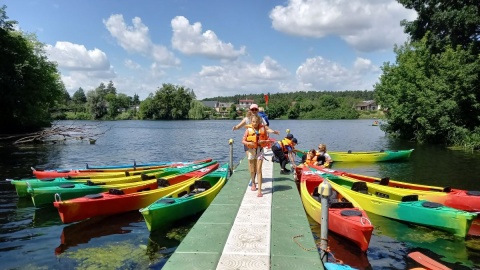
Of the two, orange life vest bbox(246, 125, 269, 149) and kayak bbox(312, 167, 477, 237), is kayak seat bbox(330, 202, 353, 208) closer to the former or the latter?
kayak bbox(312, 167, 477, 237)

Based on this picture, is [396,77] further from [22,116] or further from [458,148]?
[22,116]

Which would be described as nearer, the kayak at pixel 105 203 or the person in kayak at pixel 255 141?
the person in kayak at pixel 255 141

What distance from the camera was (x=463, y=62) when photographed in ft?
88.1

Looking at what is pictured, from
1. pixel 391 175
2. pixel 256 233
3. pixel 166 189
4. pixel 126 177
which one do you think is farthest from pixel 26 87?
pixel 256 233

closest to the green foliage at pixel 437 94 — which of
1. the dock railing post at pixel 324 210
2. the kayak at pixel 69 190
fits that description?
the kayak at pixel 69 190

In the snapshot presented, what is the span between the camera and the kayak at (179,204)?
27.5 ft

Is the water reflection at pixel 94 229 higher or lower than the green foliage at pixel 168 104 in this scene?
lower

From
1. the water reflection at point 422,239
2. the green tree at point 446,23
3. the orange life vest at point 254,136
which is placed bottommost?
the water reflection at point 422,239

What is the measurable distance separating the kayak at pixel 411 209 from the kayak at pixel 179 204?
3.93 meters

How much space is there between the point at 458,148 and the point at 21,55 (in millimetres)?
42756

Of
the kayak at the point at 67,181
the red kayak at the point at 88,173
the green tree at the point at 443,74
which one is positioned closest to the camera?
the kayak at the point at 67,181

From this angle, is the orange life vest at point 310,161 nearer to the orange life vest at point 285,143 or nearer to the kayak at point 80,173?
the orange life vest at point 285,143

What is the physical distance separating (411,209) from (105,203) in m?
8.24

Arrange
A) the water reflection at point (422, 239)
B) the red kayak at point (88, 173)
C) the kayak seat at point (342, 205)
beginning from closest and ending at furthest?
the water reflection at point (422, 239)
the kayak seat at point (342, 205)
the red kayak at point (88, 173)
